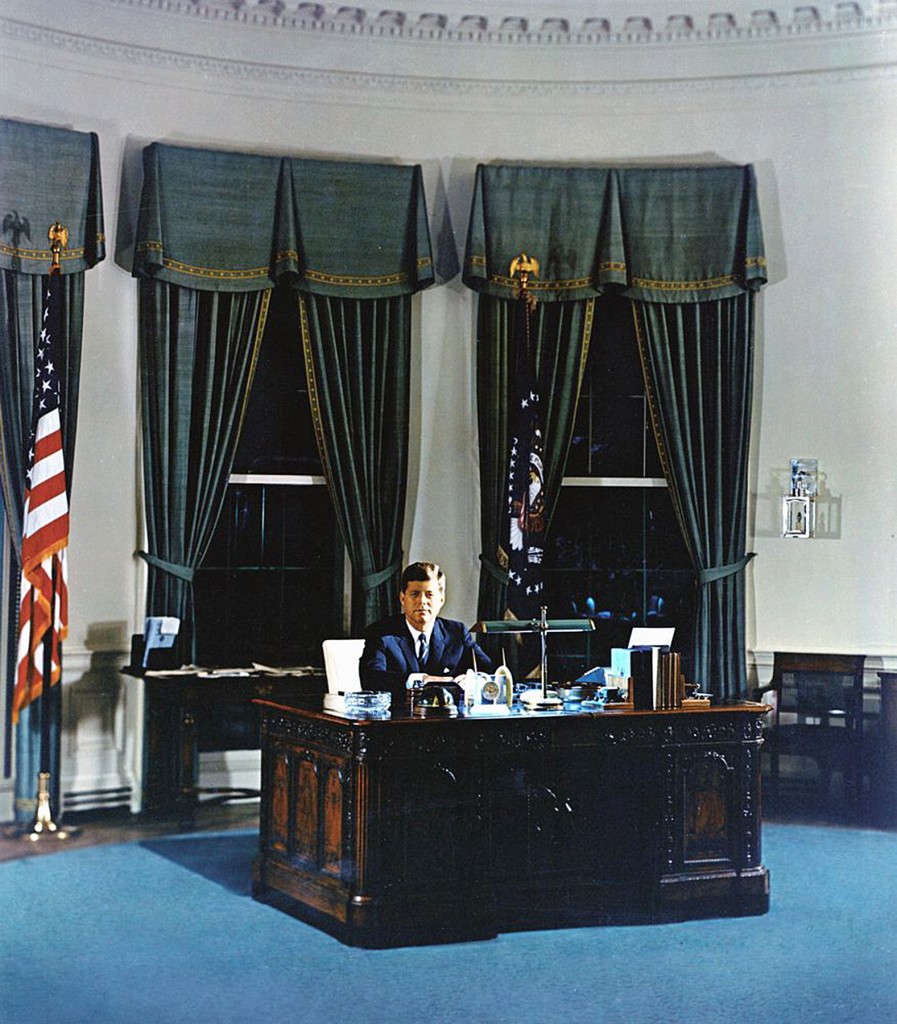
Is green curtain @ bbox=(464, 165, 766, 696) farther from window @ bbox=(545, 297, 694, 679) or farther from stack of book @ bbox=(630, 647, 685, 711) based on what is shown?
stack of book @ bbox=(630, 647, 685, 711)

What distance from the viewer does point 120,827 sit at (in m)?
6.63

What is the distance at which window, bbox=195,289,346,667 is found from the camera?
762 cm

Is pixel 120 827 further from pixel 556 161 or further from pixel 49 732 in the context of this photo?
pixel 556 161

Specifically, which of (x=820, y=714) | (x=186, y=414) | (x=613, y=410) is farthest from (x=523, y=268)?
(x=820, y=714)

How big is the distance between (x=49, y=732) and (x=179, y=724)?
685mm

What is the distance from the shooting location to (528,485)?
757 centimetres

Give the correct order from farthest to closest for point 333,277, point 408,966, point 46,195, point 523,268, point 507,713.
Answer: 1. point 523,268
2. point 333,277
3. point 46,195
4. point 507,713
5. point 408,966

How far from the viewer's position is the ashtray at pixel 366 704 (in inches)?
195

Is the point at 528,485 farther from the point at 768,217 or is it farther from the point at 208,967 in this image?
the point at 208,967

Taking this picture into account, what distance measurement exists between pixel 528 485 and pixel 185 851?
2905 mm

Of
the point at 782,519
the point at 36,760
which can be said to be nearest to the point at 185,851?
the point at 36,760

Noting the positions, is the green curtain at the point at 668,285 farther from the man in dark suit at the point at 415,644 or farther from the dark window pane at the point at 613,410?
the man in dark suit at the point at 415,644

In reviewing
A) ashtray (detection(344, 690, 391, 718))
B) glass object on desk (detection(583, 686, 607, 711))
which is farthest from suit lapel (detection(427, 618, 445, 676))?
glass object on desk (detection(583, 686, 607, 711))

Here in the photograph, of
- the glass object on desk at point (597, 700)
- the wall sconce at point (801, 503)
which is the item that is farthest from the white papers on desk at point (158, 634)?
the wall sconce at point (801, 503)
